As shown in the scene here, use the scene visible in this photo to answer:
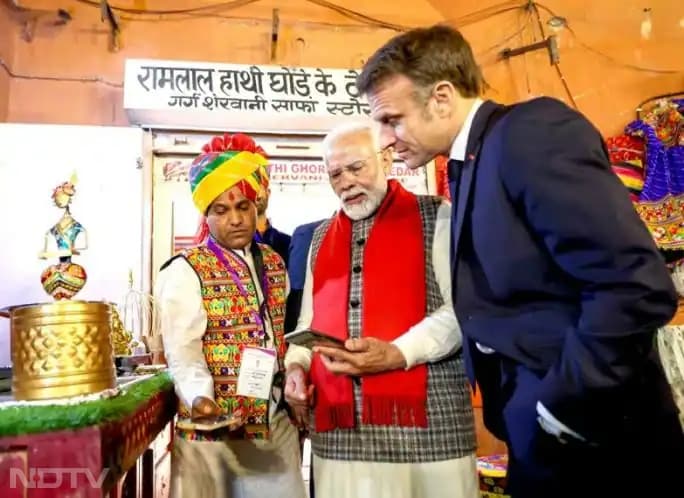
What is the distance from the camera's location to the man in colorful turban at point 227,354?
1.47m

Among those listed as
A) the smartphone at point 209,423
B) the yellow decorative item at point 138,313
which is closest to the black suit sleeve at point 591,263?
the smartphone at point 209,423

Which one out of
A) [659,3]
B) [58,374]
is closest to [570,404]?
[58,374]

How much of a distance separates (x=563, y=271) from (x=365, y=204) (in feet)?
2.50

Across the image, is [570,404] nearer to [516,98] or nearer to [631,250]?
[631,250]

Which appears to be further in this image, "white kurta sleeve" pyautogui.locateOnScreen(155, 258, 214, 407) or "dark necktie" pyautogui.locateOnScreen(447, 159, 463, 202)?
"white kurta sleeve" pyautogui.locateOnScreen(155, 258, 214, 407)

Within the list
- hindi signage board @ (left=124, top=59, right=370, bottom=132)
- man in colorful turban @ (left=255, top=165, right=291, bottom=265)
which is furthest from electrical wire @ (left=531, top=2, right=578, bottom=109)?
man in colorful turban @ (left=255, top=165, right=291, bottom=265)

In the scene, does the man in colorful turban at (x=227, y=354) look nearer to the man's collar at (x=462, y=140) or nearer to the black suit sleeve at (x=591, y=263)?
the man's collar at (x=462, y=140)

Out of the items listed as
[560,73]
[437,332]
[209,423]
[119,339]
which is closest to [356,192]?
[437,332]

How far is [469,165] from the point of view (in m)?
1.04

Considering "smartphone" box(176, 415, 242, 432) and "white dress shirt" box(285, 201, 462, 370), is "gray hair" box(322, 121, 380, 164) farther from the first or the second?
"smartphone" box(176, 415, 242, 432)

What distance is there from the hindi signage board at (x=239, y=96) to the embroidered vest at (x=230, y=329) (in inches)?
75.0

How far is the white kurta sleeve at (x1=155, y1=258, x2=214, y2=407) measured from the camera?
1424 millimetres

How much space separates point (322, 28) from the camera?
13.1ft

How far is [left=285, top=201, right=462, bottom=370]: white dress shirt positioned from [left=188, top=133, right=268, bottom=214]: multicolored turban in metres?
0.50
